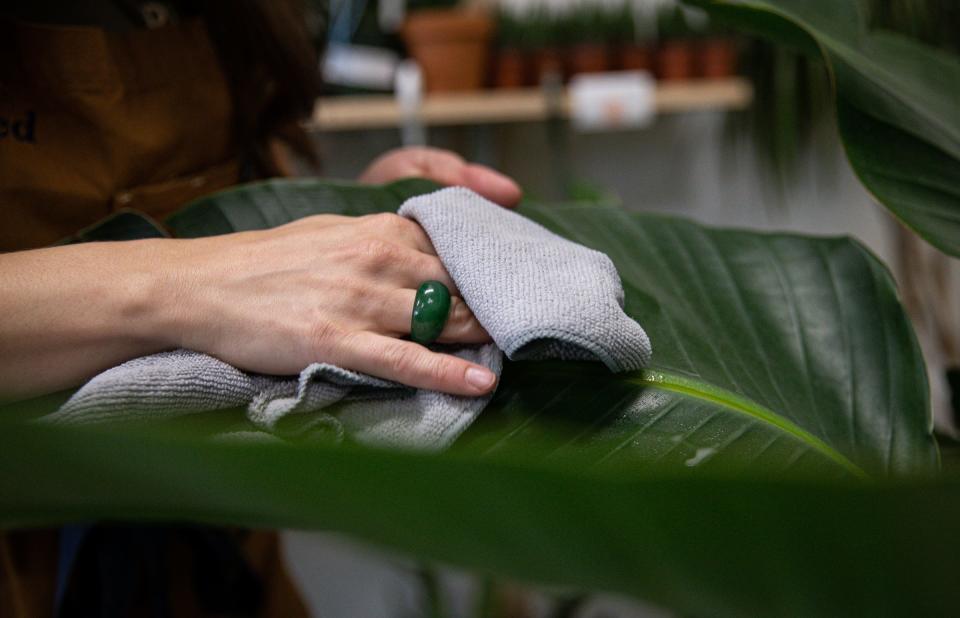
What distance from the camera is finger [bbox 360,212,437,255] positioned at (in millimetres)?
434

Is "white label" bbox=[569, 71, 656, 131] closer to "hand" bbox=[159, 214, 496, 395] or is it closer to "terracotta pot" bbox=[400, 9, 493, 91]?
"terracotta pot" bbox=[400, 9, 493, 91]

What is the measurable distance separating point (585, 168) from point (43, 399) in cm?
168

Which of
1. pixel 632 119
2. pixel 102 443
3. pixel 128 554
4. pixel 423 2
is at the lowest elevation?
pixel 128 554

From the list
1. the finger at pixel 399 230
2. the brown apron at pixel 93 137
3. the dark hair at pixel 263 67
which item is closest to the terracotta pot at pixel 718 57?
the dark hair at pixel 263 67

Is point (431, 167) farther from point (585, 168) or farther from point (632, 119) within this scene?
point (585, 168)

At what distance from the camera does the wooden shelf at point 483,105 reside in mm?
1513

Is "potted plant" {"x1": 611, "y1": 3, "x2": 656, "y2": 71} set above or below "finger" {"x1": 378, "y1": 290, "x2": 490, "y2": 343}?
above

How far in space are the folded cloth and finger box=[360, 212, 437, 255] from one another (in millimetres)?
35

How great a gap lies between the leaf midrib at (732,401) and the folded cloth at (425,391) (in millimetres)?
16

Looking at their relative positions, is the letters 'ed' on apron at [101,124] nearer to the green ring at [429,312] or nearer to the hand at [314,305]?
the hand at [314,305]

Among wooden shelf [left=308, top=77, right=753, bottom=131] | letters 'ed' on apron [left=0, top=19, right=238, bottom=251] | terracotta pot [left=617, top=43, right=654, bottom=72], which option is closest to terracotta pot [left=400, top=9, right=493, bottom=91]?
wooden shelf [left=308, top=77, right=753, bottom=131]

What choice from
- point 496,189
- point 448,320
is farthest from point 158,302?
point 496,189

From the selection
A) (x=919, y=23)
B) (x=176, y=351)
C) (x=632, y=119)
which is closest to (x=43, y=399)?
(x=176, y=351)

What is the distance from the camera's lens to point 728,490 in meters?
0.17
